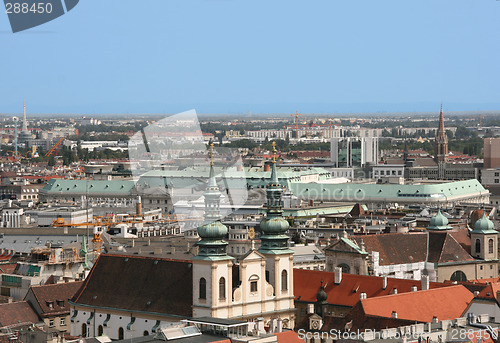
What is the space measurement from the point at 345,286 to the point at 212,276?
32.5 feet

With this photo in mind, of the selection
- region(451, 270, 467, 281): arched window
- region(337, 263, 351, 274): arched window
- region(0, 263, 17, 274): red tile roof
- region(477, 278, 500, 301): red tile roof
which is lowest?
region(451, 270, 467, 281): arched window

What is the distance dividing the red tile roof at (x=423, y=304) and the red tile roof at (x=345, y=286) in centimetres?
250

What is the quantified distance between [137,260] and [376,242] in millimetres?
15687

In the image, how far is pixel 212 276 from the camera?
48.0 meters

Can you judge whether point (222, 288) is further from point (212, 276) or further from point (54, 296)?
point (54, 296)

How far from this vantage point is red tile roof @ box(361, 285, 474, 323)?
160 feet

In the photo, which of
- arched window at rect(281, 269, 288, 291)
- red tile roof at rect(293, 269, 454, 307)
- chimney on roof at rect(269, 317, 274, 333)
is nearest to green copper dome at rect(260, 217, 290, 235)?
arched window at rect(281, 269, 288, 291)

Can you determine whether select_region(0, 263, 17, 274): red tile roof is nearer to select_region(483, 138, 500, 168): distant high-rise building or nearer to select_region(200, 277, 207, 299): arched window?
select_region(200, 277, 207, 299): arched window

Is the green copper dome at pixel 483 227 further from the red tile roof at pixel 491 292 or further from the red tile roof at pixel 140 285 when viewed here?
the red tile roof at pixel 140 285

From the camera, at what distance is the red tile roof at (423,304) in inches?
1917

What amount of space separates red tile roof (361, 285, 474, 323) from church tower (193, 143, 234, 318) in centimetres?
461

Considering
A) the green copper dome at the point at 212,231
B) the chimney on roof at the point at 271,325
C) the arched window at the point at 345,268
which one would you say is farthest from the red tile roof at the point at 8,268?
the chimney on roof at the point at 271,325

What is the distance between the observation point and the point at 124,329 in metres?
51.6

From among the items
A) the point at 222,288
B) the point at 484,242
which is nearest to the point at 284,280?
the point at 222,288
